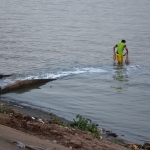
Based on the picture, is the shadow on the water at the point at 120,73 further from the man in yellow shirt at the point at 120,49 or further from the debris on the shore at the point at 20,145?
the debris on the shore at the point at 20,145

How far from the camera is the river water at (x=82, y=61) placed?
47.4ft

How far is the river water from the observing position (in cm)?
1445

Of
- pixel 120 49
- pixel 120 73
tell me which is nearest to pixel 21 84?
pixel 120 73

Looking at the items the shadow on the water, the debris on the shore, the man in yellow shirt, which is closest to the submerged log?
the shadow on the water

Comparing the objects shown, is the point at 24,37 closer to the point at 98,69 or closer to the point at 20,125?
the point at 98,69

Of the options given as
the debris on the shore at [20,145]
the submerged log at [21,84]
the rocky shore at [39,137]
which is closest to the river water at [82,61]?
the submerged log at [21,84]

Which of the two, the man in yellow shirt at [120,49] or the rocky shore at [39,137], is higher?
the man in yellow shirt at [120,49]

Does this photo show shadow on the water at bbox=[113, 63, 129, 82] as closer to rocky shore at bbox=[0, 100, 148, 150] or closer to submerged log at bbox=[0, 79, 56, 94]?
submerged log at bbox=[0, 79, 56, 94]

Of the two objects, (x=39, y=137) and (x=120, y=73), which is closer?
(x=39, y=137)

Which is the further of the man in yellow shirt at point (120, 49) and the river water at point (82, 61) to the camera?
the man in yellow shirt at point (120, 49)

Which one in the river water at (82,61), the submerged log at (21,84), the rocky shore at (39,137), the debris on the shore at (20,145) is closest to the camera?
the debris on the shore at (20,145)

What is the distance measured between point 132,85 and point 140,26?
53.9ft

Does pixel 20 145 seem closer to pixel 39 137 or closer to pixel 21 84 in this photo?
pixel 39 137

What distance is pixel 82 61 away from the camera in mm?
22312
